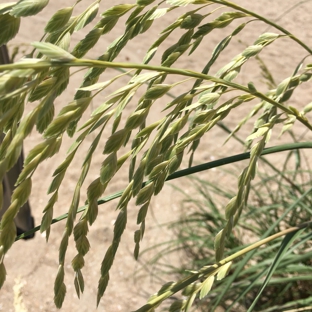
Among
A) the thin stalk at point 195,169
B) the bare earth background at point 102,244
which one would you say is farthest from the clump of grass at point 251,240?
the thin stalk at point 195,169

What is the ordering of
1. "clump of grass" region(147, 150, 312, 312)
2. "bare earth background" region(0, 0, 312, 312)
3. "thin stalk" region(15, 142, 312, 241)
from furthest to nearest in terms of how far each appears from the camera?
"bare earth background" region(0, 0, 312, 312)
"clump of grass" region(147, 150, 312, 312)
"thin stalk" region(15, 142, 312, 241)

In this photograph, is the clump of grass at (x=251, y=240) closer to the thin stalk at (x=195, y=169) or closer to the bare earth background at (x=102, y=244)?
the bare earth background at (x=102, y=244)

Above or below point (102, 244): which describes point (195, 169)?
above

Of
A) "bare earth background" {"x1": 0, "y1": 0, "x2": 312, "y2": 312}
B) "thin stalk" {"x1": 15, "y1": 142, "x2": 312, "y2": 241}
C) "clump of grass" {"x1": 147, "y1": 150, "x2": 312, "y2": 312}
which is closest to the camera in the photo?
"thin stalk" {"x1": 15, "y1": 142, "x2": 312, "y2": 241}

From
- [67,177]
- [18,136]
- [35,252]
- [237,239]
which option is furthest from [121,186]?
[18,136]

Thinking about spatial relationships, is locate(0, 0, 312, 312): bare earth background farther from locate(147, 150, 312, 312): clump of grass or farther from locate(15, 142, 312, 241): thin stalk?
locate(15, 142, 312, 241): thin stalk

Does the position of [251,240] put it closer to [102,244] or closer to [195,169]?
[102,244]

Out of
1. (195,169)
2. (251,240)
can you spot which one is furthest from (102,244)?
(195,169)

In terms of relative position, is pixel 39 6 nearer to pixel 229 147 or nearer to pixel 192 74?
pixel 192 74

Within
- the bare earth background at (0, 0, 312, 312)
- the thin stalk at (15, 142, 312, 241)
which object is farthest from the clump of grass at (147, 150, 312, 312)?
the thin stalk at (15, 142, 312, 241)

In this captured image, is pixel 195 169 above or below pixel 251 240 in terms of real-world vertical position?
above

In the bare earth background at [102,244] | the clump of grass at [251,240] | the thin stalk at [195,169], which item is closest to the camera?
the thin stalk at [195,169]

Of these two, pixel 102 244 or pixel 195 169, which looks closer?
pixel 195 169

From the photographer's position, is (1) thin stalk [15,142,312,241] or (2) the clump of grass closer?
(1) thin stalk [15,142,312,241]
